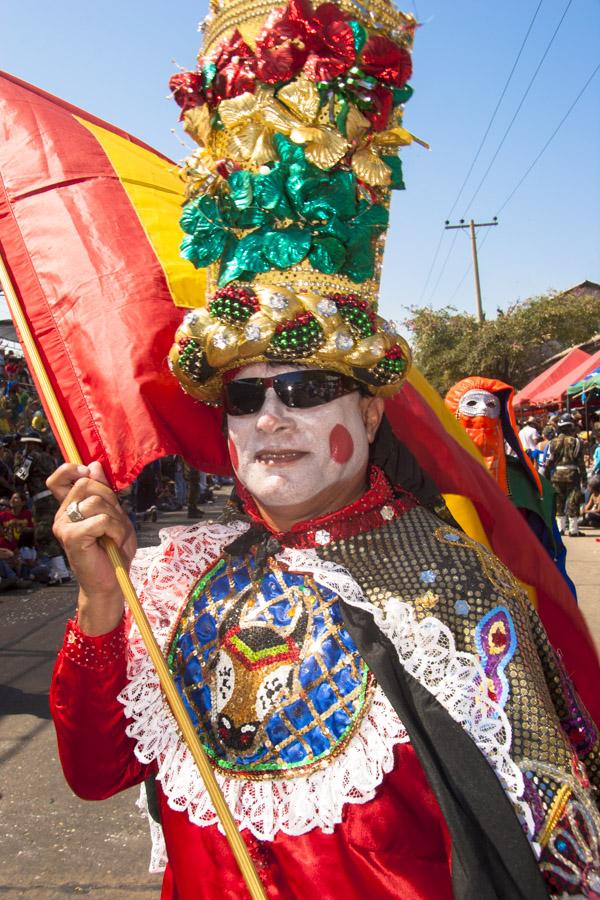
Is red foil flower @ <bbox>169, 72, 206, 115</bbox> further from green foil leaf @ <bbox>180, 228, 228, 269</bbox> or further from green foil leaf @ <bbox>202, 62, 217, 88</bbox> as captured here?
green foil leaf @ <bbox>180, 228, 228, 269</bbox>

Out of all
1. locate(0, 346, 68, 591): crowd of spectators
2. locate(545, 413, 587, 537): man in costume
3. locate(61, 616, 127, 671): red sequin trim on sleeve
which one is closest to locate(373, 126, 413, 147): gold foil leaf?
locate(61, 616, 127, 671): red sequin trim on sleeve

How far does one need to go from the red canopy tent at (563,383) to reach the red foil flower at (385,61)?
1530 cm

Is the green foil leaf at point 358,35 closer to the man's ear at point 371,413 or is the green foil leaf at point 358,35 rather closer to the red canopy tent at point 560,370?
the man's ear at point 371,413

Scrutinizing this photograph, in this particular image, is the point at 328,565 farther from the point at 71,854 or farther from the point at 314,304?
the point at 71,854

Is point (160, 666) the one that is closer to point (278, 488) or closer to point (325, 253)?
point (278, 488)

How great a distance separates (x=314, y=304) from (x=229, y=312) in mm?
190

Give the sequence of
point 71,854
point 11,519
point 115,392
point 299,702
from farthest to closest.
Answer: point 11,519 → point 71,854 → point 115,392 → point 299,702

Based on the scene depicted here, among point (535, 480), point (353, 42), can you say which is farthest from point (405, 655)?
point (535, 480)

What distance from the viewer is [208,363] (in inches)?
66.1

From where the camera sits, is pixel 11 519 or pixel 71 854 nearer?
pixel 71 854

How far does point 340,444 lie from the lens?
1.67 m

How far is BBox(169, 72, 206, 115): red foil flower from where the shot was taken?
67.3 inches

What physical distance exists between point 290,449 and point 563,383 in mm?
17103

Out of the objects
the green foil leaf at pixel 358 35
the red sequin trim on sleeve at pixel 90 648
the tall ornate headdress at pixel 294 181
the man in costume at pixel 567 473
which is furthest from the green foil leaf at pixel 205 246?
the man in costume at pixel 567 473
